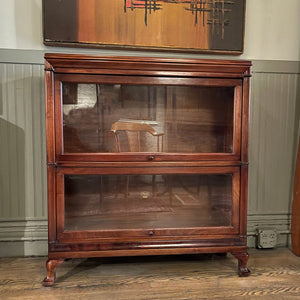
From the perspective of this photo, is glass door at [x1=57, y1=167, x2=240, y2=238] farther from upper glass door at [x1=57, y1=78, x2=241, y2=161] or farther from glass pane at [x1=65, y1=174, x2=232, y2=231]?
upper glass door at [x1=57, y1=78, x2=241, y2=161]

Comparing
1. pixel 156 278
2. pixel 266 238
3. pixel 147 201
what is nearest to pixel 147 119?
pixel 147 201

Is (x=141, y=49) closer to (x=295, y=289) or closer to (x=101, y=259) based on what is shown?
(x=101, y=259)

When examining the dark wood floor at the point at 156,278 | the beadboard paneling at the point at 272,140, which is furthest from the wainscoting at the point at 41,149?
the dark wood floor at the point at 156,278

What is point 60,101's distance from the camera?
1.21 metres

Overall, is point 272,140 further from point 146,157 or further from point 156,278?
point 156,278

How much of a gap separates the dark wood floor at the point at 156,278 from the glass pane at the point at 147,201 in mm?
247

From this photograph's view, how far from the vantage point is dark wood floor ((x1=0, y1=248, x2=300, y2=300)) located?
1.19 metres

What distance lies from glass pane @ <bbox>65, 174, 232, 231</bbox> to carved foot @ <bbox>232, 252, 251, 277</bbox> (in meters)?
0.16

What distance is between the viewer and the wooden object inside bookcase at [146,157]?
4.00 ft

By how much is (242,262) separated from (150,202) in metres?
0.52

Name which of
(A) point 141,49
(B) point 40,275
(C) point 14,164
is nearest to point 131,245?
(B) point 40,275

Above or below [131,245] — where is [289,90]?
above

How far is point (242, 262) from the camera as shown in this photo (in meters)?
1.34

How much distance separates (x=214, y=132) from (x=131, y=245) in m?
0.65
